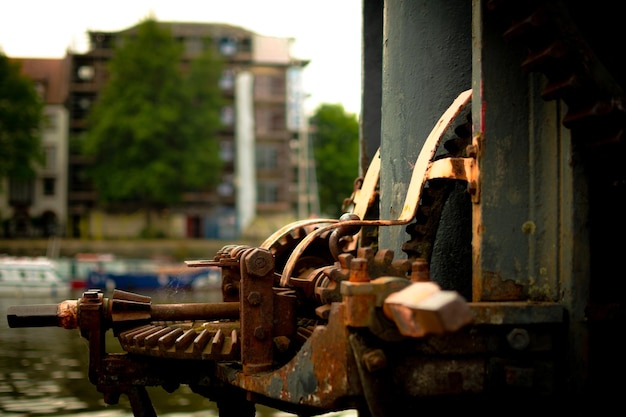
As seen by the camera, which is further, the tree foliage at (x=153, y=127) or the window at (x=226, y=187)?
the window at (x=226, y=187)

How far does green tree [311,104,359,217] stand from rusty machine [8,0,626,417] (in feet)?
201

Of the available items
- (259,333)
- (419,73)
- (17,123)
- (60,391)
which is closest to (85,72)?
(17,123)

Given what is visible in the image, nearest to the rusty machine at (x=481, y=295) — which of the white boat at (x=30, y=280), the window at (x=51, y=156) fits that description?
the white boat at (x=30, y=280)

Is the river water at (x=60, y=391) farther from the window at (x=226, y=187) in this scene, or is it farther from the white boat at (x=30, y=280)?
the window at (x=226, y=187)

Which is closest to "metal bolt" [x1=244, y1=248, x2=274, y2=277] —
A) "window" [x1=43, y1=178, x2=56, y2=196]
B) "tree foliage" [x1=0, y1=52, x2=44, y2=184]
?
"tree foliage" [x1=0, y1=52, x2=44, y2=184]

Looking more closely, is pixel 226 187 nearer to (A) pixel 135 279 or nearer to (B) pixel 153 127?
(B) pixel 153 127

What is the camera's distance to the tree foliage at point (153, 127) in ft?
184

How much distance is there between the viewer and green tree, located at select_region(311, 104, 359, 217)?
66.6 metres

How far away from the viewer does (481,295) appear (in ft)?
10.6

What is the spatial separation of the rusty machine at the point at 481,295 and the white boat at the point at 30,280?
122ft

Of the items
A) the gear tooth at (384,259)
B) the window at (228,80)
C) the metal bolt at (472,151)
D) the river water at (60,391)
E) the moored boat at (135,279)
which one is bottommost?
the moored boat at (135,279)

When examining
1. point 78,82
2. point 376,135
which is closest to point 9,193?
point 78,82

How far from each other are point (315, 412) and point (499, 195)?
1034 millimetres

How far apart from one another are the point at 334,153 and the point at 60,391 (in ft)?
189
